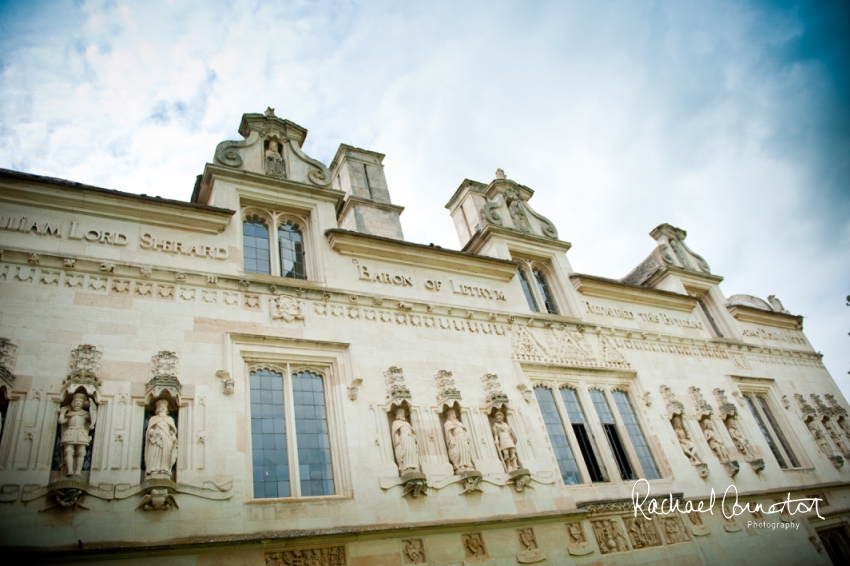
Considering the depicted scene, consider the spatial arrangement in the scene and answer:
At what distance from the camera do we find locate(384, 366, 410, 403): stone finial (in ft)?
39.9

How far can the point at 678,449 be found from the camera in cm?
1625

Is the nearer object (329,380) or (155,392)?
(155,392)

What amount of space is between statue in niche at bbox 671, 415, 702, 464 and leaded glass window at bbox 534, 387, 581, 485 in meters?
4.08

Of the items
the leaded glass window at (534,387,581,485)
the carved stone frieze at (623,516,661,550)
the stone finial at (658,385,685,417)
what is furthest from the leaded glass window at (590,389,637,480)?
the stone finial at (658,385,685,417)

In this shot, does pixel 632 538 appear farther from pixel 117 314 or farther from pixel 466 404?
pixel 117 314

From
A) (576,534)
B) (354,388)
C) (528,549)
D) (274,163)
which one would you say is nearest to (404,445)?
(354,388)

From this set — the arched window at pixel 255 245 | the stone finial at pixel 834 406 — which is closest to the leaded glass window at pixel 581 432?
the arched window at pixel 255 245

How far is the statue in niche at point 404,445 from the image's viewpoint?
11398 mm

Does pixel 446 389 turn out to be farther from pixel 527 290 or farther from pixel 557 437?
pixel 527 290

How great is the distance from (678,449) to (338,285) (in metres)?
10.3

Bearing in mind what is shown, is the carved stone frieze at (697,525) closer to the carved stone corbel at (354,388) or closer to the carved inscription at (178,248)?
the carved stone corbel at (354,388)

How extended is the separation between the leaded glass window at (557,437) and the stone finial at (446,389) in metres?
2.93

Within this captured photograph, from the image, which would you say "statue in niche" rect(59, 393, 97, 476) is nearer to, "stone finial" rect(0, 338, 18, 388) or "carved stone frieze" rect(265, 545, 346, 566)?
"stone finial" rect(0, 338, 18, 388)

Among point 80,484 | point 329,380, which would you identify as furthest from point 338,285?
→ point 80,484
